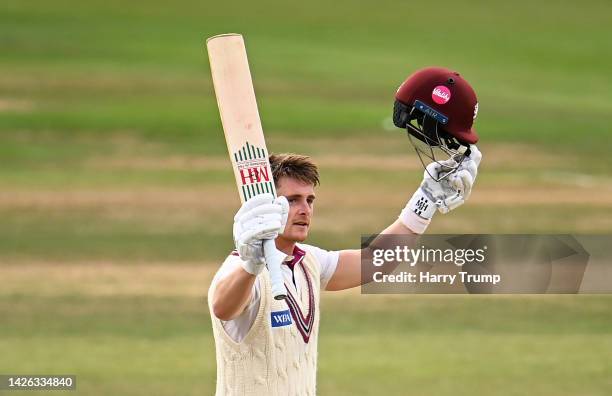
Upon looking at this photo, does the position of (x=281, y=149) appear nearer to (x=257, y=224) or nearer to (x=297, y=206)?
(x=297, y=206)

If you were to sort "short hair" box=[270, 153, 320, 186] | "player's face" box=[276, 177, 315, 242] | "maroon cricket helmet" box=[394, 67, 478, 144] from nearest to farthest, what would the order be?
1. "player's face" box=[276, 177, 315, 242]
2. "short hair" box=[270, 153, 320, 186]
3. "maroon cricket helmet" box=[394, 67, 478, 144]

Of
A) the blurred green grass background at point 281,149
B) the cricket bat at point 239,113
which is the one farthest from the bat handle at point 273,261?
the blurred green grass background at point 281,149

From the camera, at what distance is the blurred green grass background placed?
11445 millimetres

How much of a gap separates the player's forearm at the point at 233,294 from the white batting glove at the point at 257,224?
0.68 feet

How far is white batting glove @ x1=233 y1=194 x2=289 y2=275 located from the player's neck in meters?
0.74

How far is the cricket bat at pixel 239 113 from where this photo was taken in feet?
17.4

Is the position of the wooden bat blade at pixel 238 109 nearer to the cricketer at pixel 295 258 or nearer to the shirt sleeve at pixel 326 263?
the cricketer at pixel 295 258

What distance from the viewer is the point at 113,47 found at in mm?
35969

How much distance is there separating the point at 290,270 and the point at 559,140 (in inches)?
761

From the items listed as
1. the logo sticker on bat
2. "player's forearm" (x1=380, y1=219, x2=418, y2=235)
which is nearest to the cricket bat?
the logo sticker on bat

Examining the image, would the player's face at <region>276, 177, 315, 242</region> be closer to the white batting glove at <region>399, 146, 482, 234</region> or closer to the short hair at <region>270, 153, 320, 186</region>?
the short hair at <region>270, 153, 320, 186</region>

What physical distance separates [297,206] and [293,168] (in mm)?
182

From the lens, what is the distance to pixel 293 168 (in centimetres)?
584

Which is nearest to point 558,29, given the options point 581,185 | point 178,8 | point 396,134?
point 178,8
